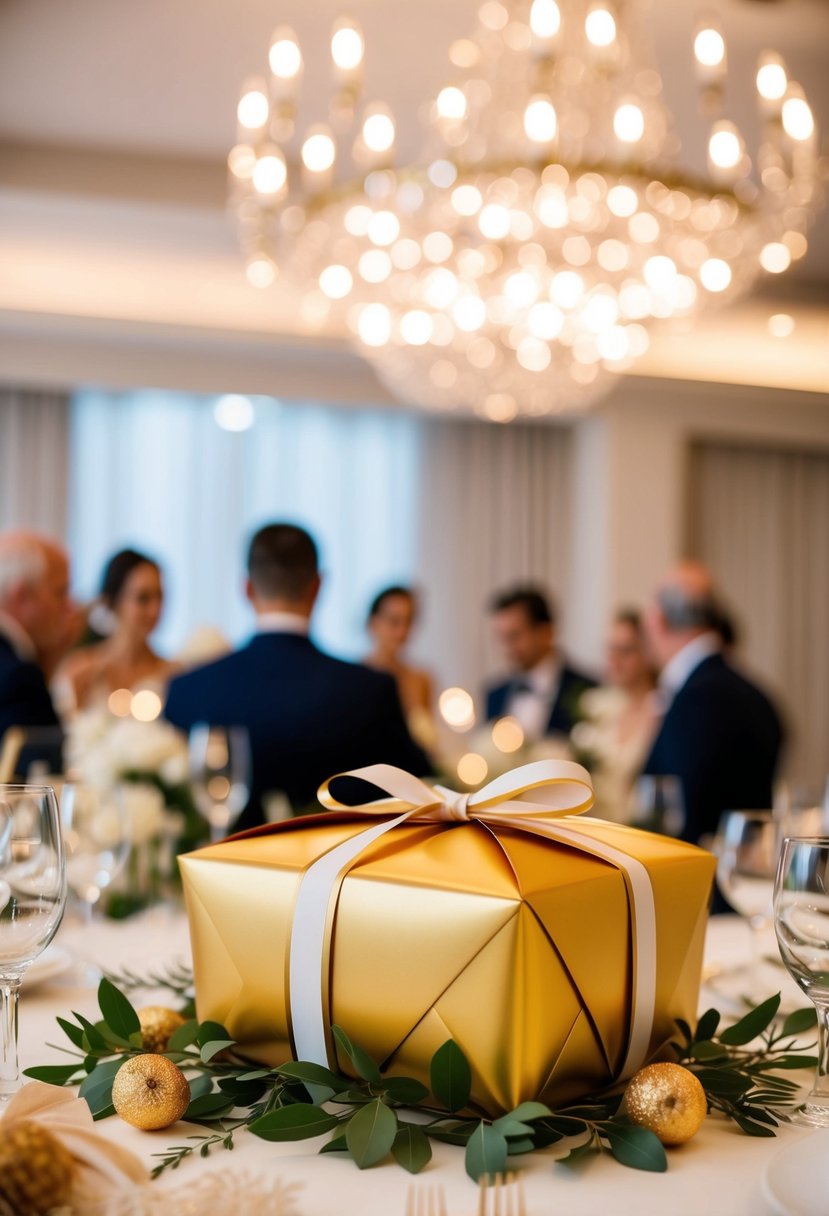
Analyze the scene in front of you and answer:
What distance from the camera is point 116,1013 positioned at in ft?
2.74

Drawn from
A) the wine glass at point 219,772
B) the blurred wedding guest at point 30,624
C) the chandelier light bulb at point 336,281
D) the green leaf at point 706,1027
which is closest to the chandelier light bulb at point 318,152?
the chandelier light bulb at point 336,281

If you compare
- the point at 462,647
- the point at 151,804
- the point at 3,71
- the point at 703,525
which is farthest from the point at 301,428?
the point at 151,804

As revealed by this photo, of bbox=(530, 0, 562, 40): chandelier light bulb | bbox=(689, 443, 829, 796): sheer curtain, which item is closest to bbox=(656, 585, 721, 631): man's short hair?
bbox=(530, 0, 562, 40): chandelier light bulb

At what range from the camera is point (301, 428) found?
8.22m

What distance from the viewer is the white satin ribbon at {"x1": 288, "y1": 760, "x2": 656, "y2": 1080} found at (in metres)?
0.78

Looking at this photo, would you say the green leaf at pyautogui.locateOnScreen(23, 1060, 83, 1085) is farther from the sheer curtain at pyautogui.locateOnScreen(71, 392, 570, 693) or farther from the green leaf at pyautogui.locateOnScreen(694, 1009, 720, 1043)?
the sheer curtain at pyautogui.locateOnScreen(71, 392, 570, 693)

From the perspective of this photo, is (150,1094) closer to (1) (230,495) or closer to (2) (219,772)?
(2) (219,772)

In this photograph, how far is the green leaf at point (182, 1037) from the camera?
828 mm

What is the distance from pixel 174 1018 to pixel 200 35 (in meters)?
4.34

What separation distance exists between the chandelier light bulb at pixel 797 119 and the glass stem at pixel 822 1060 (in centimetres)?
327

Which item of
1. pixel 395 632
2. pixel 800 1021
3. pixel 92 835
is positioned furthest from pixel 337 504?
pixel 800 1021

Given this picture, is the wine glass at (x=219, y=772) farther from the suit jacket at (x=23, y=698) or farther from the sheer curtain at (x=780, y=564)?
the sheer curtain at (x=780, y=564)

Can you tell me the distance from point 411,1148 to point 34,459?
7.43 metres

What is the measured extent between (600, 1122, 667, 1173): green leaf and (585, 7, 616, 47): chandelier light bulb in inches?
119
